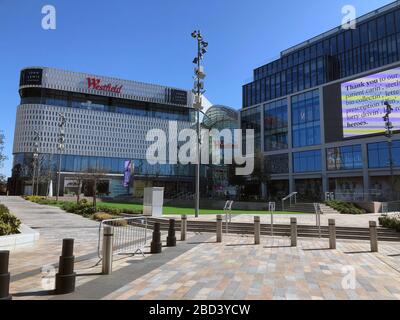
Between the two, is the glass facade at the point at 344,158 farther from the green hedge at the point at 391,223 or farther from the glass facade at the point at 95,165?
the glass facade at the point at 95,165

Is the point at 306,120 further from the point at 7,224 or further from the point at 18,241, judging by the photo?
the point at 18,241

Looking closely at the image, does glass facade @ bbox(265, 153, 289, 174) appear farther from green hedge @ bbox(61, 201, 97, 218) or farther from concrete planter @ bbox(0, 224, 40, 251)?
concrete planter @ bbox(0, 224, 40, 251)

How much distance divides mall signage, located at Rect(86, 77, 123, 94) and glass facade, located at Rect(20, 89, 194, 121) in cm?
255

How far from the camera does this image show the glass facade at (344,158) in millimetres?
51188

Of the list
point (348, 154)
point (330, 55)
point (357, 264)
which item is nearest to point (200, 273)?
point (357, 264)

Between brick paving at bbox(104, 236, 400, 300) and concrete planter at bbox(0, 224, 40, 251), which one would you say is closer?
brick paving at bbox(104, 236, 400, 300)

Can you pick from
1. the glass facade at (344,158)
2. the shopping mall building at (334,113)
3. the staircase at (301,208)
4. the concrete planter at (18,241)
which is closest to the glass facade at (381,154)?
the shopping mall building at (334,113)

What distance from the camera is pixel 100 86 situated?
95.3 meters

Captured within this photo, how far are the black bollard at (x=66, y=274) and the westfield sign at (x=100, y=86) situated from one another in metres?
94.3

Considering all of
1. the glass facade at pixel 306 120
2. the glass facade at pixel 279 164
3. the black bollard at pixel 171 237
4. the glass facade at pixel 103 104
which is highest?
the glass facade at pixel 103 104

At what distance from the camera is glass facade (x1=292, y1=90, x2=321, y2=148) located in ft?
189

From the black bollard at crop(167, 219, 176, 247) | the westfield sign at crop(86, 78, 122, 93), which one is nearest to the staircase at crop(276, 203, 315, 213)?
the black bollard at crop(167, 219, 176, 247)
